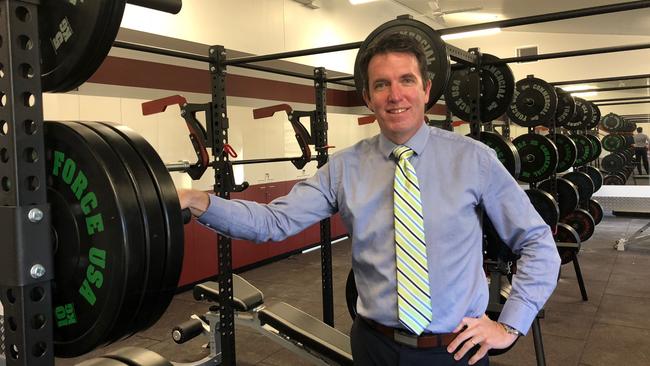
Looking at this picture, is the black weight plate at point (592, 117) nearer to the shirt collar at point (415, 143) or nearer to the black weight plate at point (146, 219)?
the shirt collar at point (415, 143)

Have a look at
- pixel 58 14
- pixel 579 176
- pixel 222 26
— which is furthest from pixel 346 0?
pixel 58 14

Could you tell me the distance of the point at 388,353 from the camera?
1438 mm

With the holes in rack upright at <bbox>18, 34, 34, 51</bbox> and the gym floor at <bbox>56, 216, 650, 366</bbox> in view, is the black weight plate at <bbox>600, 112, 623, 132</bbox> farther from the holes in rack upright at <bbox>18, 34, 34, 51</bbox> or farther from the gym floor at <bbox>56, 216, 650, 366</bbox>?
the holes in rack upright at <bbox>18, 34, 34, 51</bbox>

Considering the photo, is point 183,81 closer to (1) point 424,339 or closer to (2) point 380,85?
(2) point 380,85

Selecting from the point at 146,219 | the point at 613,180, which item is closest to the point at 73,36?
the point at 146,219

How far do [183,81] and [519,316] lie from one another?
4761mm

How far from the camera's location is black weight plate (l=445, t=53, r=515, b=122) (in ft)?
10.9

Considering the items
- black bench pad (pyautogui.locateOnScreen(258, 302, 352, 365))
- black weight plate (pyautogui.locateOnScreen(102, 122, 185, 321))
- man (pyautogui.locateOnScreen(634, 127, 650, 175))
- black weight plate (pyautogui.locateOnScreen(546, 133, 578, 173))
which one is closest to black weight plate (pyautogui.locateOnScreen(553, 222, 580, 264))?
black weight plate (pyautogui.locateOnScreen(546, 133, 578, 173))

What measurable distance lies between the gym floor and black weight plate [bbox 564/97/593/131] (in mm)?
1637

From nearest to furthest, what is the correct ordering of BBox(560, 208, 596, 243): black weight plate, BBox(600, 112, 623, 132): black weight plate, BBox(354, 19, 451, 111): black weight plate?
BBox(354, 19, 451, 111): black weight plate, BBox(560, 208, 596, 243): black weight plate, BBox(600, 112, 623, 132): black weight plate

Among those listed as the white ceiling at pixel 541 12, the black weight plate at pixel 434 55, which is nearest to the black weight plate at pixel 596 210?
the white ceiling at pixel 541 12

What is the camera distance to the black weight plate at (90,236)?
911mm

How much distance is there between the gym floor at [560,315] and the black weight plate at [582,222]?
38 centimetres

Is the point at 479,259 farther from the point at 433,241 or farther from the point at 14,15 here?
the point at 14,15
